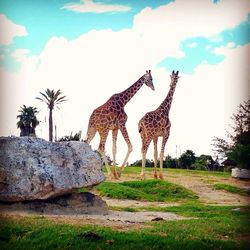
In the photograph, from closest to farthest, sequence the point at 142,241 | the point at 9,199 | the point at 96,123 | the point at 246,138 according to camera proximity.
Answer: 1. the point at 142,241
2. the point at 9,199
3. the point at 96,123
4. the point at 246,138

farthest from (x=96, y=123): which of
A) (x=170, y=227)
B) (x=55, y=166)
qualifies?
(x=170, y=227)

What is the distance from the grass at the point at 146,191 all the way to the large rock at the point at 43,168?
16.3ft

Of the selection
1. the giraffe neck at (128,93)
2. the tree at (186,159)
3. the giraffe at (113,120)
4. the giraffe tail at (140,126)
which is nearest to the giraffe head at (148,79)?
the giraffe at (113,120)

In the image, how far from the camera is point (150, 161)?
3678 centimetres

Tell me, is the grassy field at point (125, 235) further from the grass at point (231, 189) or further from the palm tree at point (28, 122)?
the palm tree at point (28, 122)

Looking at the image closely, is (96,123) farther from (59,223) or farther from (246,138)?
(59,223)

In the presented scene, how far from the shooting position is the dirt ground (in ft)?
35.6

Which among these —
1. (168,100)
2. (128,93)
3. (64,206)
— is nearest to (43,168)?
(64,206)

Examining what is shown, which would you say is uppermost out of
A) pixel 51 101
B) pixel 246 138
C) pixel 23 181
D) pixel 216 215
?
pixel 51 101

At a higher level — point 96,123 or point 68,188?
point 96,123

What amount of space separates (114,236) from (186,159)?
2750 centimetres

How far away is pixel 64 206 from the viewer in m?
12.8

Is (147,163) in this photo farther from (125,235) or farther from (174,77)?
(125,235)

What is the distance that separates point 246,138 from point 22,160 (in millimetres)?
17136
